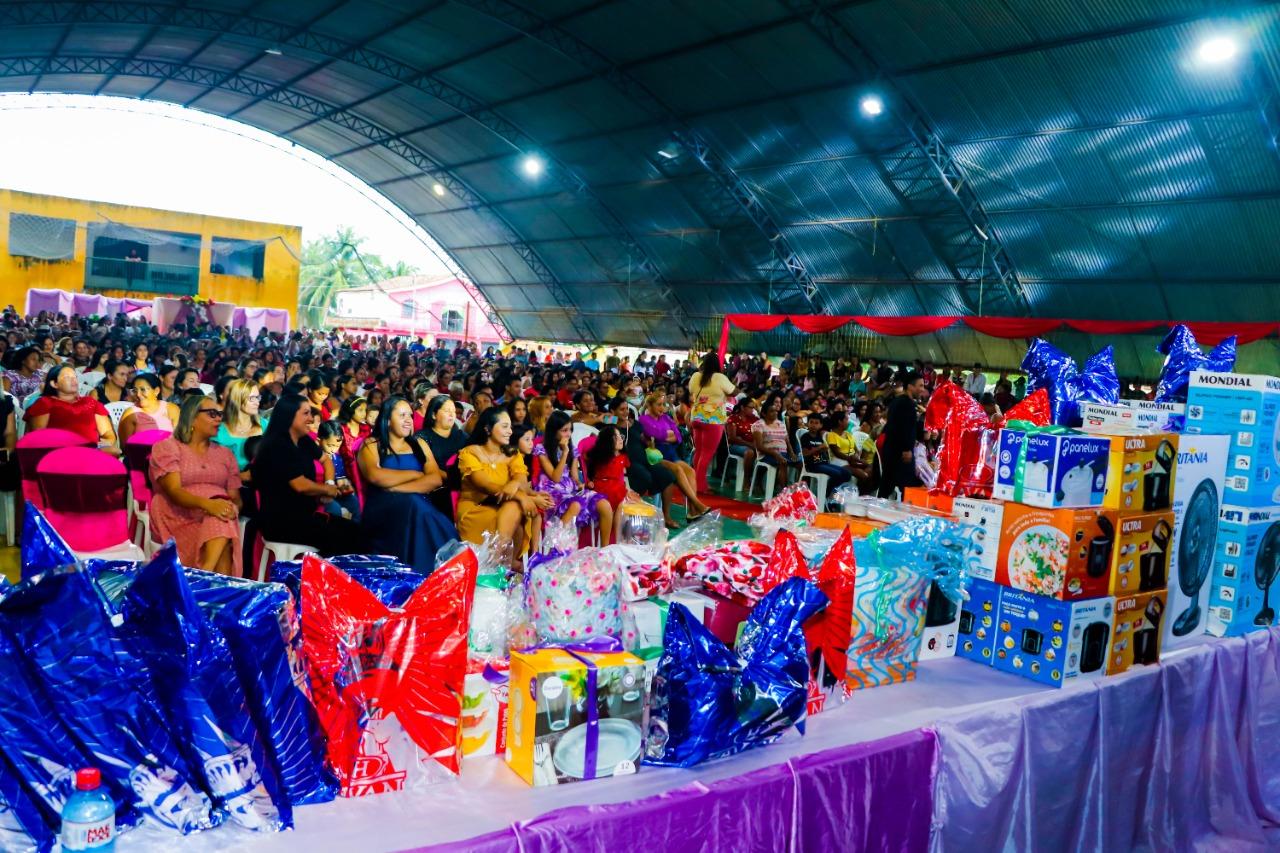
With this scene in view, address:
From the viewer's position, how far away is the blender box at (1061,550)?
2.33 m

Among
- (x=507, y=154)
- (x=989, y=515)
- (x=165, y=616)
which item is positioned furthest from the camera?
(x=507, y=154)

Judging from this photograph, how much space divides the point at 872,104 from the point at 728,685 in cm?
1382

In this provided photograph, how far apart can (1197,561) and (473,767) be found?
219cm

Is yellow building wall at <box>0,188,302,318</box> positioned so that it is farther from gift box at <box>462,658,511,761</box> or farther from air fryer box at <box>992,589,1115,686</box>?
air fryer box at <box>992,589,1115,686</box>

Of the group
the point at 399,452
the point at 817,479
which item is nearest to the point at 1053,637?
the point at 399,452

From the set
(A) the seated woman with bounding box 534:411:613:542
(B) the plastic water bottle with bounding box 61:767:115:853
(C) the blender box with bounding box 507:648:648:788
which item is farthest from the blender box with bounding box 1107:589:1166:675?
(A) the seated woman with bounding box 534:411:613:542

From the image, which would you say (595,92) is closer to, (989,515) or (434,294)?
(989,515)

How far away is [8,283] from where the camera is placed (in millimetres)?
24500

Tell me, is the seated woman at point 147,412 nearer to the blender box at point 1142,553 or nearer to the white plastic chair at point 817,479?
the blender box at point 1142,553

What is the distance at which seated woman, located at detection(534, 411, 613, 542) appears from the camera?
5410mm

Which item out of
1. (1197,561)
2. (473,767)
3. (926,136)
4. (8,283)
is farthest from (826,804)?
(8,283)

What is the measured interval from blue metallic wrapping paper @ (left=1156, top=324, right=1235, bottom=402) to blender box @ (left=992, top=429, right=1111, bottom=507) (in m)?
0.92

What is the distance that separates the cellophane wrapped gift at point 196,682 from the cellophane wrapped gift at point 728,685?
69cm

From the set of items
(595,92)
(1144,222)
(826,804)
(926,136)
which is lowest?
(826,804)
